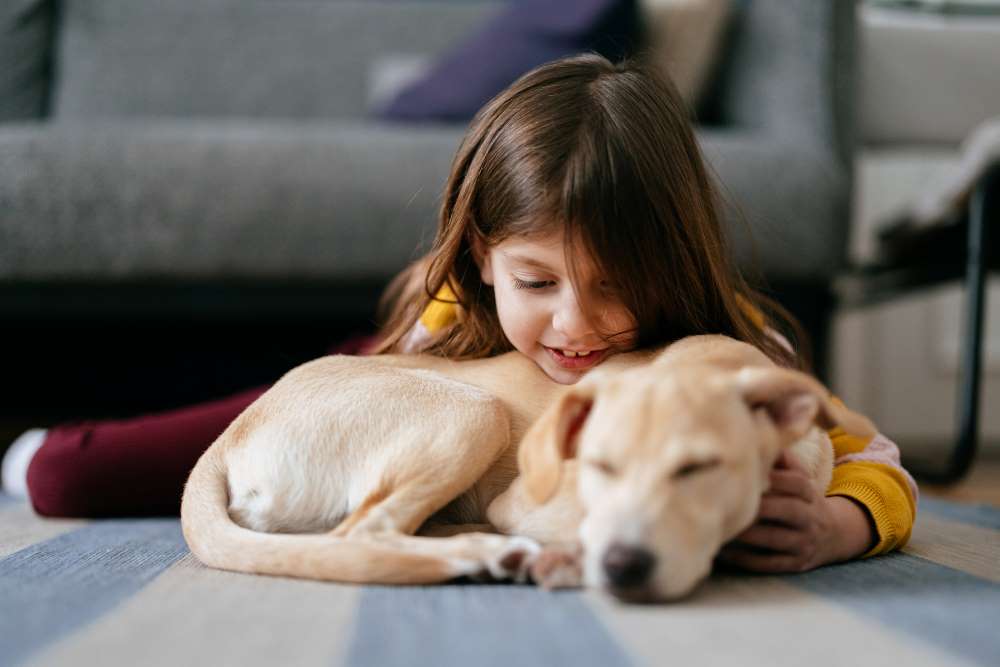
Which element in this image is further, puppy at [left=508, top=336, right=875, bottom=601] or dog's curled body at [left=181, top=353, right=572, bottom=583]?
dog's curled body at [left=181, top=353, right=572, bottom=583]

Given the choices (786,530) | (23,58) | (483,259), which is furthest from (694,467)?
(23,58)

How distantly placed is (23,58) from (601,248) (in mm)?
2913

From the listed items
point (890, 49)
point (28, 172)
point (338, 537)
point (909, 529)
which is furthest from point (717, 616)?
point (890, 49)

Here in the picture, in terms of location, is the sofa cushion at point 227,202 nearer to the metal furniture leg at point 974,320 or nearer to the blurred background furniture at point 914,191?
the metal furniture leg at point 974,320

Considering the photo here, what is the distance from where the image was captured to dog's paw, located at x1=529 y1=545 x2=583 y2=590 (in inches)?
46.3

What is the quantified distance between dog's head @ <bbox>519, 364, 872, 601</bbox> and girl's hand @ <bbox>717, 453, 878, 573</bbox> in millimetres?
45

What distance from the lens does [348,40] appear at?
3.55 m

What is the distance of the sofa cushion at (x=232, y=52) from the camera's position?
3426mm

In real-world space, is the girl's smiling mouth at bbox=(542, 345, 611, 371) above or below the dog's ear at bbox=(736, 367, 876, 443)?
below

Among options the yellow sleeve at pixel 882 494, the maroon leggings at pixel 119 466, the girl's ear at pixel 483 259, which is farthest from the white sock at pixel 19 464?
the yellow sleeve at pixel 882 494

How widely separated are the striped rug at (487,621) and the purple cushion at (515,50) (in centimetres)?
201

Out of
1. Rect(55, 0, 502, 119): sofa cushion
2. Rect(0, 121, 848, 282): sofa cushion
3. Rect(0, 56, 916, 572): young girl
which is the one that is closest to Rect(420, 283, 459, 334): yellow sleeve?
Rect(0, 56, 916, 572): young girl

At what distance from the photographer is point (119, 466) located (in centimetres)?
204

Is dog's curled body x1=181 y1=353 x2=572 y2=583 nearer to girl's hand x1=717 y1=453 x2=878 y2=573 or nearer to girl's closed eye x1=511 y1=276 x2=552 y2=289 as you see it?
girl's closed eye x1=511 y1=276 x2=552 y2=289
